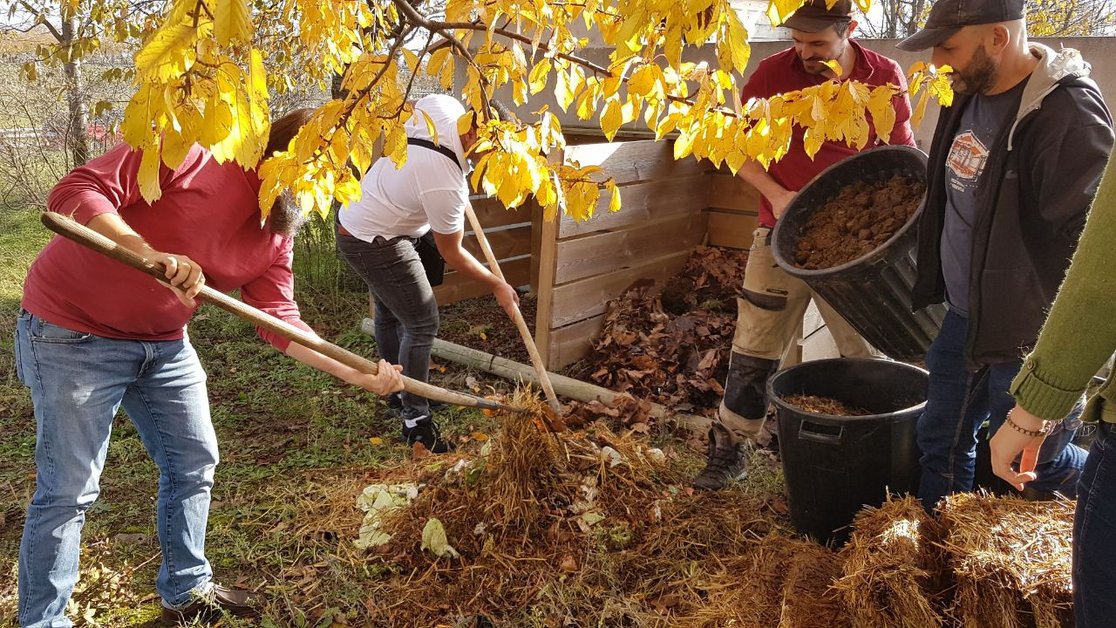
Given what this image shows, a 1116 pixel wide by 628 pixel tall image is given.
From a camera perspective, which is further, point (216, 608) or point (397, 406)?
point (397, 406)

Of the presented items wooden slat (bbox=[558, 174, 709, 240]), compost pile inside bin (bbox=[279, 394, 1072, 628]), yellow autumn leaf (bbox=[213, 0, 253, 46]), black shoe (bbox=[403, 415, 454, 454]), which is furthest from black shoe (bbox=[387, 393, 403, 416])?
yellow autumn leaf (bbox=[213, 0, 253, 46])

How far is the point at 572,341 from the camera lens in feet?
17.9

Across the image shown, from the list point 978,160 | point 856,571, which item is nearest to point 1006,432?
Result: point 856,571

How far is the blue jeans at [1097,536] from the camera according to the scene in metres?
1.53

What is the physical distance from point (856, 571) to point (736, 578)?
0.95 meters

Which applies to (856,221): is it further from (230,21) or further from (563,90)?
(230,21)

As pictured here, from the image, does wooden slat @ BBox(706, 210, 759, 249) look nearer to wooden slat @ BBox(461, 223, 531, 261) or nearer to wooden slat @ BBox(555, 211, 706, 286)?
wooden slat @ BBox(555, 211, 706, 286)

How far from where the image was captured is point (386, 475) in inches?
165

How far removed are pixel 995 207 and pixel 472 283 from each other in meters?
4.89

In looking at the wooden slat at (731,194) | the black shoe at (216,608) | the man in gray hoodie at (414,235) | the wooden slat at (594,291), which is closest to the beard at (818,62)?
the man in gray hoodie at (414,235)

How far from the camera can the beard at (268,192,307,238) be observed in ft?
8.73

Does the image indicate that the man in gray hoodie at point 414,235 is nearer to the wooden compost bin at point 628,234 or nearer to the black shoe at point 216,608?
the wooden compost bin at point 628,234

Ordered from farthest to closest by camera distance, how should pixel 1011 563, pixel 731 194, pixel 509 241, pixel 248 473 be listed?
pixel 509 241 → pixel 731 194 → pixel 248 473 → pixel 1011 563

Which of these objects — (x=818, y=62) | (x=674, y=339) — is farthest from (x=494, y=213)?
(x=818, y=62)
